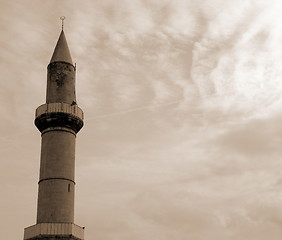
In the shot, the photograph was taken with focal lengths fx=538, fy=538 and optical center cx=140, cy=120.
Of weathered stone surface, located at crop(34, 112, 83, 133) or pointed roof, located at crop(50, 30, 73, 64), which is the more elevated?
pointed roof, located at crop(50, 30, 73, 64)

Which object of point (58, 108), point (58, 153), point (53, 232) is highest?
point (58, 108)

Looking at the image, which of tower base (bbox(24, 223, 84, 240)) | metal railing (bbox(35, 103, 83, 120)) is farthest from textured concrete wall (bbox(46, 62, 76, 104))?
tower base (bbox(24, 223, 84, 240))

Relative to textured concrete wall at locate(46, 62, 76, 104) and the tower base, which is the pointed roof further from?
the tower base

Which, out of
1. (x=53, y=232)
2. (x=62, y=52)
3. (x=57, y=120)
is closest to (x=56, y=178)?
(x=53, y=232)

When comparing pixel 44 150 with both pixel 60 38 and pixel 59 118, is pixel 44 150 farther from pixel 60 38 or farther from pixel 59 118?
pixel 60 38

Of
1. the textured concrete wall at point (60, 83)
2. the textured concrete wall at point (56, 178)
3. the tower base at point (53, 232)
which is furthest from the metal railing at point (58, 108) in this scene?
the tower base at point (53, 232)

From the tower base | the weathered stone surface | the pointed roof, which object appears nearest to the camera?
the tower base

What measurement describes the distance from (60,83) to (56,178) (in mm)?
9831

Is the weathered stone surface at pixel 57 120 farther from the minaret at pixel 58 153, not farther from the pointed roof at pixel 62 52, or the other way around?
the pointed roof at pixel 62 52

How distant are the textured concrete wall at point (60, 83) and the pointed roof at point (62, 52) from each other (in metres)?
0.66

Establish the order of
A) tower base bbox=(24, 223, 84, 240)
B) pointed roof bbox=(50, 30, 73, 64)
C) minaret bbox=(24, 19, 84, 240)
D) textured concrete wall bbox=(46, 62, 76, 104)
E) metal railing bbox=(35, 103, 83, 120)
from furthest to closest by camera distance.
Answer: pointed roof bbox=(50, 30, 73, 64), textured concrete wall bbox=(46, 62, 76, 104), metal railing bbox=(35, 103, 83, 120), minaret bbox=(24, 19, 84, 240), tower base bbox=(24, 223, 84, 240)

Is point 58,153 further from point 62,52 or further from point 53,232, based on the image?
point 62,52

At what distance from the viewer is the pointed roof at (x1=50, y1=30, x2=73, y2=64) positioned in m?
54.8

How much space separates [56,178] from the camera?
49.3 m
